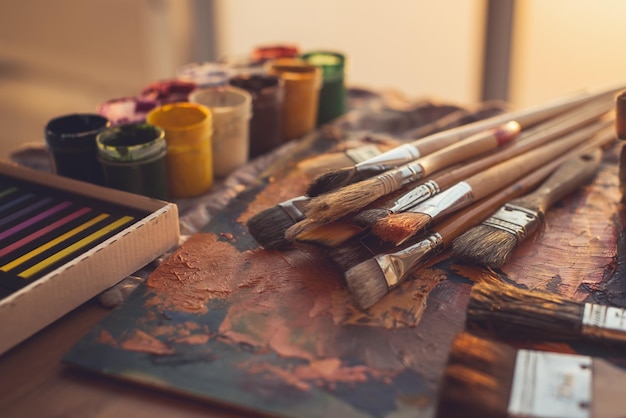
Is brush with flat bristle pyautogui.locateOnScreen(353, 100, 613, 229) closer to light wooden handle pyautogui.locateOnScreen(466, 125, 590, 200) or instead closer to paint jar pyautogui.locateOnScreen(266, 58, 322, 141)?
light wooden handle pyautogui.locateOnScreen(466, 125, 590, 200)

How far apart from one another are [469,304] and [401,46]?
7.95 ft

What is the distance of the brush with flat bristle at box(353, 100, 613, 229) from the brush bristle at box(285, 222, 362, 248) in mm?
25

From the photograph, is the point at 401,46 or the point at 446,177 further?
the point at 401,46

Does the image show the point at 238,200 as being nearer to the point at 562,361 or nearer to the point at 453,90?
the point at 562,361

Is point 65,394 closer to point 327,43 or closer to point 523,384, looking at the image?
point 523,384

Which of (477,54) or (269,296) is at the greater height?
(477,54)

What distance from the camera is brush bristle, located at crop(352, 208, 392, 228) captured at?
3.71 feet

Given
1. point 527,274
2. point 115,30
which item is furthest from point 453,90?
point 527,274

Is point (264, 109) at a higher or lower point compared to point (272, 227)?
higher

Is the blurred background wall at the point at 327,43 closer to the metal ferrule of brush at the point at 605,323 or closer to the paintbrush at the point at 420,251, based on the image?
the paintbrush at the point at 420,251

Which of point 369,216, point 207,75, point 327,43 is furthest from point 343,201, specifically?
point 327,43

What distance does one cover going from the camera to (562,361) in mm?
917

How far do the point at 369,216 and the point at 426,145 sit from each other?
1.10 ft

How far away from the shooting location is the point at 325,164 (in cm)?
152
